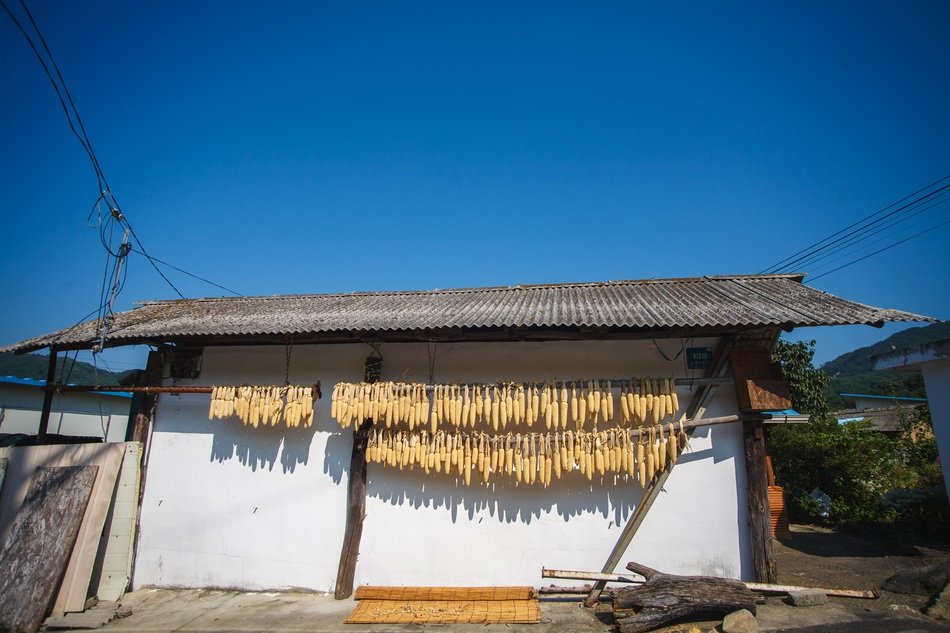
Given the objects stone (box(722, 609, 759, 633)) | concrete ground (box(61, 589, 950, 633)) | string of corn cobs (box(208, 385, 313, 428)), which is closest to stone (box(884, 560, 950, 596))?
concrete ground (box(61, 589, 950, 633))

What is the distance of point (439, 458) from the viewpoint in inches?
240

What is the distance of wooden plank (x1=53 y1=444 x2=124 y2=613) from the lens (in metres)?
5.91

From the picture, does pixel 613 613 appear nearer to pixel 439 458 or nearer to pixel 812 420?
pixel 439 458

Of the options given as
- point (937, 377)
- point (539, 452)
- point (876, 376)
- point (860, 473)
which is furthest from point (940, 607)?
point (876, 376)

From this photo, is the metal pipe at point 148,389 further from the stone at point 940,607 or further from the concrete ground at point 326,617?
the stone at point 940,607

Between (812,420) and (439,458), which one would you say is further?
(812,420)

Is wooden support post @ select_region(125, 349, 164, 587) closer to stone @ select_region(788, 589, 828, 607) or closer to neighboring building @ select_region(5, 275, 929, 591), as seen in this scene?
neighboring building @ select_region(5, 275, 929, 591)

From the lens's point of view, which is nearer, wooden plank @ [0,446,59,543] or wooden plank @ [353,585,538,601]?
wooden plank @ [353,585,538,601]

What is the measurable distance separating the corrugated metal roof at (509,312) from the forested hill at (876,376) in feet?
66.9

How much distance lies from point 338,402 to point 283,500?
1.85 m

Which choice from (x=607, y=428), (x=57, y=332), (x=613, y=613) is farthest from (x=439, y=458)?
(x=57, y=332)

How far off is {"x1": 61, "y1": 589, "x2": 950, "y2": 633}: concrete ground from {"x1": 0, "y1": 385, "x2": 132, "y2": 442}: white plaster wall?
27.9ft

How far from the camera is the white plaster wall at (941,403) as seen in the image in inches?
307

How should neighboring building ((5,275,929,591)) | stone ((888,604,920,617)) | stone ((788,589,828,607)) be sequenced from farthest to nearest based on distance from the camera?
neighboring building ((5,275,929,591)) → stone ((788,589,828,607)) → stone ((888,604,920,617))
